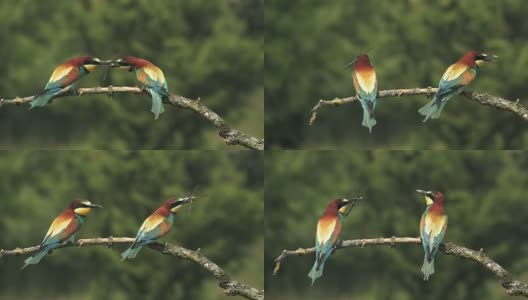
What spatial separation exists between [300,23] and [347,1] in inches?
25.9

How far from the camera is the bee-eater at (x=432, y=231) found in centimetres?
484

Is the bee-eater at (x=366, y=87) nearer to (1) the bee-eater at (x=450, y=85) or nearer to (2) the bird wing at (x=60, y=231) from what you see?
(1) the bee-eater at (x=450, y=85)

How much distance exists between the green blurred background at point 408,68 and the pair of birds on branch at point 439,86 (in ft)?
14.0

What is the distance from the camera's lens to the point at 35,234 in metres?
11.4

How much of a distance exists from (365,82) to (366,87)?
0.04m

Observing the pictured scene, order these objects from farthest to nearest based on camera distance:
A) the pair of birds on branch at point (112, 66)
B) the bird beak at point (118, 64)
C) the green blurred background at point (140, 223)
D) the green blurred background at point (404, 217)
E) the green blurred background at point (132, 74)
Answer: the green blurred background at point (132, 74) < the green blurred background at point (140, 223) < the green blurred background at point (404, 217) < the bird beak at point (118, 64) < the pair of birds on branch at point (112, 66)

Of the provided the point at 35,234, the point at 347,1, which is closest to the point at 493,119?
the point at 347,1

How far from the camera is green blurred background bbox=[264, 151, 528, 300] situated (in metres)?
9.77

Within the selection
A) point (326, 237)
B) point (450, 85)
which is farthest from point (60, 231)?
point (450, 85)

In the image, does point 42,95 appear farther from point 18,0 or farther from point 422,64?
point 18,0

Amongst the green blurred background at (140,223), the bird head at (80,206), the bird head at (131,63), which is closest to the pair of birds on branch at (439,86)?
the bird head at (131,63)

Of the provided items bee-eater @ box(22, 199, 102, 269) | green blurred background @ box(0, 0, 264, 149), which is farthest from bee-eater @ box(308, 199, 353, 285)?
green blurred background @ box(0, 0, 264, 149)

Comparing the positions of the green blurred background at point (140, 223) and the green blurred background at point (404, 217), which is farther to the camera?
the green blurred background at point (140, 223)

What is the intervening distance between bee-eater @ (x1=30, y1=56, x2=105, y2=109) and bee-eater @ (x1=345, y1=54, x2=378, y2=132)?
4.47ft
